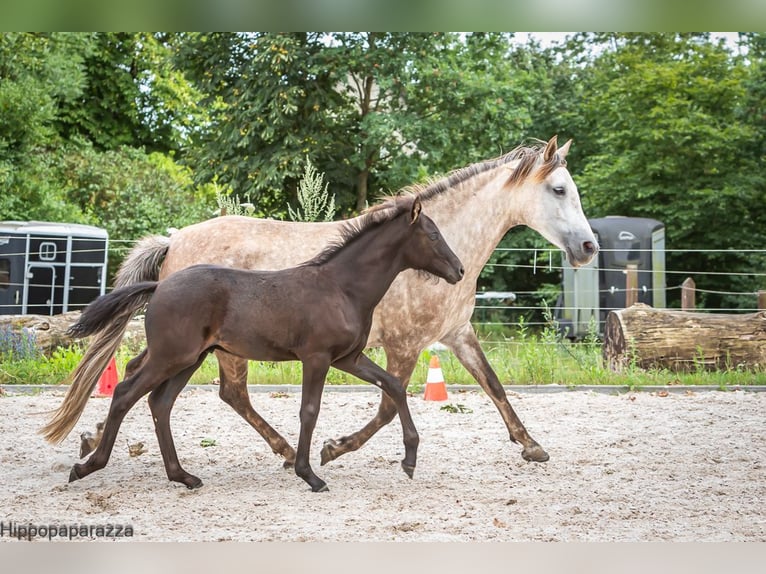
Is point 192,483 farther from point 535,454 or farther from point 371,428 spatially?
point 535,454

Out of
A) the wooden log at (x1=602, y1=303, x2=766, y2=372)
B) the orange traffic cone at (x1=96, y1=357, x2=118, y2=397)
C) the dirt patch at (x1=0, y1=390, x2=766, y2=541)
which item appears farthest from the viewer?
the wooden log at (x1=602, y1=303, x2=766, y2=372)

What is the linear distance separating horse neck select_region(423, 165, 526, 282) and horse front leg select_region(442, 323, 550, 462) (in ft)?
1.25

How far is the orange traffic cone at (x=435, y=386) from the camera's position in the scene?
6.98 metres

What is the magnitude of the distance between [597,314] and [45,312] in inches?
280

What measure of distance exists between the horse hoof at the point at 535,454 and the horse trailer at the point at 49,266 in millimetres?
6929

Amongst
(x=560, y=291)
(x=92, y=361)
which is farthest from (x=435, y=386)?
(x=560, y=291)

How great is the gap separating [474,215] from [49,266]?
7411mm

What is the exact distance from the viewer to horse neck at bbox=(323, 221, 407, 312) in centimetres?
438

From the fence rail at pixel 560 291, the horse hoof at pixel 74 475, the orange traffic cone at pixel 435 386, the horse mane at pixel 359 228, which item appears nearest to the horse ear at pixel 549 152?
the horse mane at pixel 359 228

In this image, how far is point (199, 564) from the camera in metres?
3.51

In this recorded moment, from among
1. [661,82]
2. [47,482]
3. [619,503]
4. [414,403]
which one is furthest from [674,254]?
[47,482]

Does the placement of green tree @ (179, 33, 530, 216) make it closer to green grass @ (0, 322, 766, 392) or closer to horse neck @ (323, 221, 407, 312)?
green grass @ (0, 322, 766, 392)

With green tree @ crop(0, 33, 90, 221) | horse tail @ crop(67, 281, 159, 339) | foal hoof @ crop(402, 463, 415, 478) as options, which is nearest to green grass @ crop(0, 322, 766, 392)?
foal hoof @ crop(402, 463, 415, 478)
